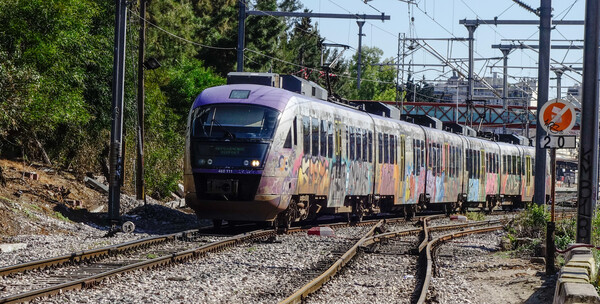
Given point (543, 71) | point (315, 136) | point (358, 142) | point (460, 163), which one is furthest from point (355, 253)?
point (460, 163)

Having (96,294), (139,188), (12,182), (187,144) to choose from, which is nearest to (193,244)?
(187,144)

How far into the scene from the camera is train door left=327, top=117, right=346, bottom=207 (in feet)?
66.2

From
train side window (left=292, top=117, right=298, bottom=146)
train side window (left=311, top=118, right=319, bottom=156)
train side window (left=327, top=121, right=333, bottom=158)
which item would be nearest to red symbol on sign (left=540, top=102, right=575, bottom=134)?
train side window (left=292, top=117, right=298, bottom=146)

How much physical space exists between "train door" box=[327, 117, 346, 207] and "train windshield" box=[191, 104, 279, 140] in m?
3.56

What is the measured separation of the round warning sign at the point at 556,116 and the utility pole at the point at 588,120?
11.3 inches

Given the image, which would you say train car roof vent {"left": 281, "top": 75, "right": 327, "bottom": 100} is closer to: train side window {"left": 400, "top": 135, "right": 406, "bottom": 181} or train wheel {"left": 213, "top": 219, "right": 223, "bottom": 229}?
train wheel {"left": 213, "top": 219, "right": 223, "bottom": 229}

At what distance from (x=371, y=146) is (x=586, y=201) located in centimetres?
1042

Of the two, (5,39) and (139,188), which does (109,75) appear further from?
(5,39)

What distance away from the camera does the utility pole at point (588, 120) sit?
1290 cm

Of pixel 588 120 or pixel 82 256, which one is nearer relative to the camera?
pixel 82 256

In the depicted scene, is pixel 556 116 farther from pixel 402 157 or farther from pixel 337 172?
pixel 402 157

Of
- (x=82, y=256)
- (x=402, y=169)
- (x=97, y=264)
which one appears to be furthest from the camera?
(x=402, y=169)

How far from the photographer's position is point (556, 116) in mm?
13328

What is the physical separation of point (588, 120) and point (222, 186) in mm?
6965
